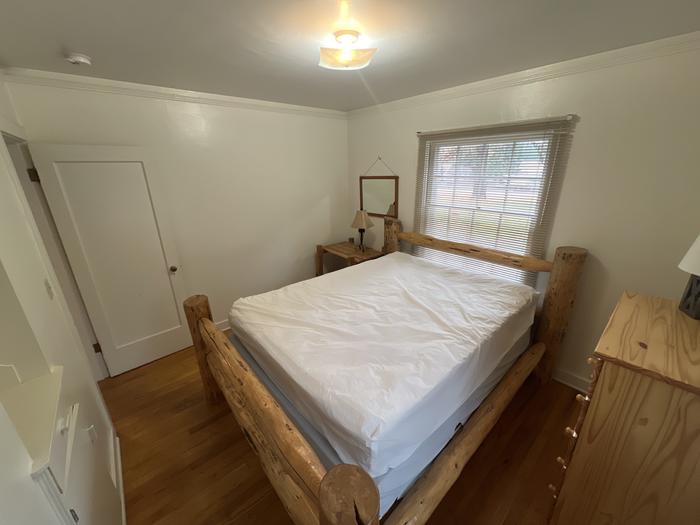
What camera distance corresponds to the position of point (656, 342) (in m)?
0.99

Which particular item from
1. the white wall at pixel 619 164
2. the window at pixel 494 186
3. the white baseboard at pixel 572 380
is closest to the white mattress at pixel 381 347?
the window at pixel 494 186

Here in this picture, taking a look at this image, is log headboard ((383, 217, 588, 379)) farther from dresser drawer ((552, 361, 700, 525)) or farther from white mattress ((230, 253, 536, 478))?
dresser drawer ((552, 361, 700, 525))

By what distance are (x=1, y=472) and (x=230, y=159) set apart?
2675mm

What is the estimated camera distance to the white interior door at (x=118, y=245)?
201 cm

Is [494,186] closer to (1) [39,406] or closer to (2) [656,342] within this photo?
(2) [656,342]

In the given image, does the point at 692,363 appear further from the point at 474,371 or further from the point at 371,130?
the point at 371,130

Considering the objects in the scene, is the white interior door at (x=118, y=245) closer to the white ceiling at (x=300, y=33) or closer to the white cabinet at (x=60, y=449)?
the white ceiling at (x=300, y=33)

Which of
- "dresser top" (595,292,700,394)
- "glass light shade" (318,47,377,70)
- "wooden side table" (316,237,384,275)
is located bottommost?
"wooden side table" (316,237,384,275)

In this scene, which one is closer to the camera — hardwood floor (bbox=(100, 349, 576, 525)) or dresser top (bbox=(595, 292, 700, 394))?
dresser top (bbox=(595, 292, 700, 394))

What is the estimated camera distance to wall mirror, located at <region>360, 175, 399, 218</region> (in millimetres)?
3180

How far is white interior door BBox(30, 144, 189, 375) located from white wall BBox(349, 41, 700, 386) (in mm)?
2952

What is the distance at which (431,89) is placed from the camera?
8.25 feet

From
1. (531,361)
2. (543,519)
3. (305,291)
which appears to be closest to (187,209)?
(305,291)

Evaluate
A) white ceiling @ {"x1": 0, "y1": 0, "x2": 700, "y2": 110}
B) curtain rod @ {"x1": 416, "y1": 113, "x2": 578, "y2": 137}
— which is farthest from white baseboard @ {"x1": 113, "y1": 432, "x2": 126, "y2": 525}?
curtain rod @ {"x1": 416, "y1": 113, "x2": 578, "y2": 137}
